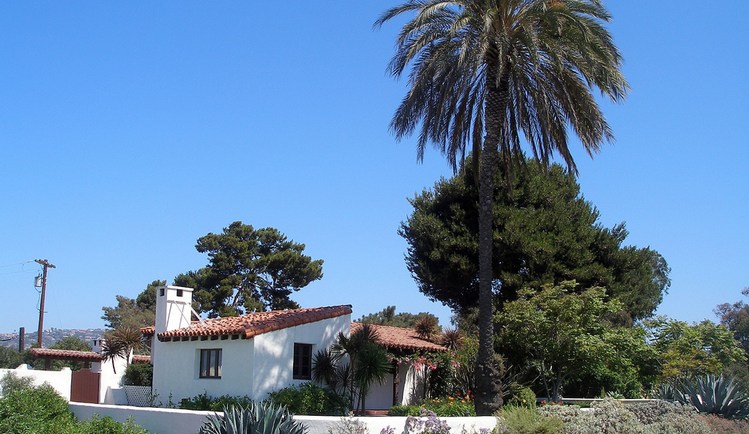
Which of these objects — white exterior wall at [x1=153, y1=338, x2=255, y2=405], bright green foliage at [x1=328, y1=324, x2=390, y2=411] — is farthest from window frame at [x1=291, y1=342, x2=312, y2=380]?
white exterior wall at [x1=153, y1=338, x2=255, y2=405]

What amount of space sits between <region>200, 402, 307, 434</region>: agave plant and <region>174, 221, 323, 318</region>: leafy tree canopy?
1674 inches

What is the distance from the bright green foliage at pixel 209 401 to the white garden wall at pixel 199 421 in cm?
399

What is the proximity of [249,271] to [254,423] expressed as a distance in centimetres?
4584

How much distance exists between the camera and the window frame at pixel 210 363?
24.9m

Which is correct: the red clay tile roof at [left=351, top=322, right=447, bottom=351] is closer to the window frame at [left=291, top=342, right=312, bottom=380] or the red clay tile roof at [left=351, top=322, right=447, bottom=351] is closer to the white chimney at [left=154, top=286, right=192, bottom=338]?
the window frame at [left=291, top=342, right=312, bottom=380]

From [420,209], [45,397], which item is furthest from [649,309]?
[45,397]

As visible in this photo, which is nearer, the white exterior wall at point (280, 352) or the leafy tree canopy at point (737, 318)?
the white exterior wall at point (280, 352)

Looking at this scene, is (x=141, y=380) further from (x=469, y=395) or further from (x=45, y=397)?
(x=469, y=395)

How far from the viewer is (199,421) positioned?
53.3 ft

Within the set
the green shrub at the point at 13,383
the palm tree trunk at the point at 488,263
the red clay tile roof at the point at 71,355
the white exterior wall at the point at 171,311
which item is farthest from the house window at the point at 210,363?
the red clay tile roof at the point at 71,355

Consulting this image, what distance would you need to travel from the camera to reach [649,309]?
40062 mm

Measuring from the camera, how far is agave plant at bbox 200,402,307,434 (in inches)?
548

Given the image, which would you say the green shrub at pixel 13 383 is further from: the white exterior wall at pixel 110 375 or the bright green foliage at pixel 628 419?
the bright green foliage at pixel 628 419

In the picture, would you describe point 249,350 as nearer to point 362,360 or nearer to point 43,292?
point 362,360
